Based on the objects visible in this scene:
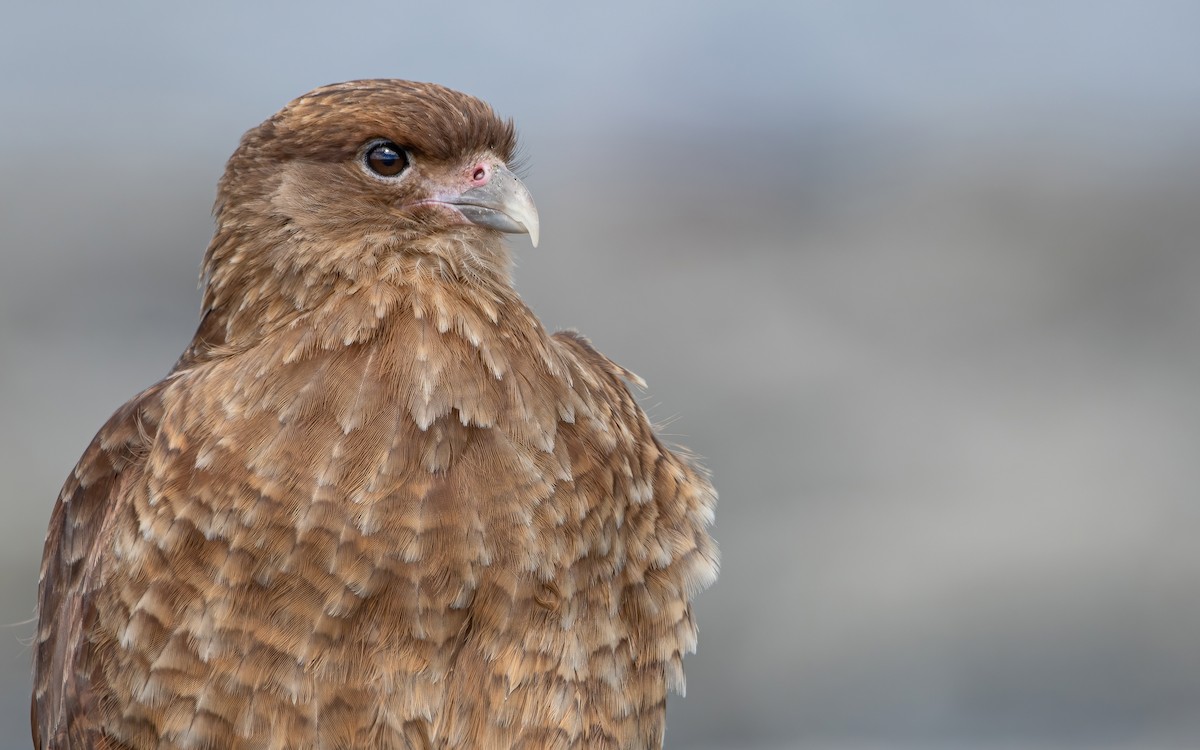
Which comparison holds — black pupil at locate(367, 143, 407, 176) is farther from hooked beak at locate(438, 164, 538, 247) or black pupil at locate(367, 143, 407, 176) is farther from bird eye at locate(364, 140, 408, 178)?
hooked beak at locate(438, 164, 538, 247)

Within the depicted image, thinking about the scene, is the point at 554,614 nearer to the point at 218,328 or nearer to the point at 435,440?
the point at 435,440

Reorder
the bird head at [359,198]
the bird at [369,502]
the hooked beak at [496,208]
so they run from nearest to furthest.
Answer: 1. the bird at [369,502]
2. the bird head at [359,198]
3. the hooked beak at [496,208]

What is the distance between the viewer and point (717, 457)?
7.14m

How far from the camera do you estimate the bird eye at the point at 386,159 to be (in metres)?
2.76

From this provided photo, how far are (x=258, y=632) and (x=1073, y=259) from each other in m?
6.67

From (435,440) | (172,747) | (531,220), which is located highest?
(531,220)

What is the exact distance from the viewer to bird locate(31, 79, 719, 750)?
2455mm

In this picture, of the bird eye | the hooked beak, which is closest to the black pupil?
the bird eye

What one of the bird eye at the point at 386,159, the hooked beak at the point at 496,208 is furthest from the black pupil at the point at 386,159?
the hooked beak at the point at 496,208

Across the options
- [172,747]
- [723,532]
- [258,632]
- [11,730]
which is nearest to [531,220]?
[258,632]

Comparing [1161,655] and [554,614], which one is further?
[1161,655]

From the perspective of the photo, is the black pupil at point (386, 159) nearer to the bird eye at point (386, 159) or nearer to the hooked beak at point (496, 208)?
the bird eye at point (386, 159)

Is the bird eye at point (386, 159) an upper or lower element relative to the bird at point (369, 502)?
upper

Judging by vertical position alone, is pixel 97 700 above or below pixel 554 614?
below
